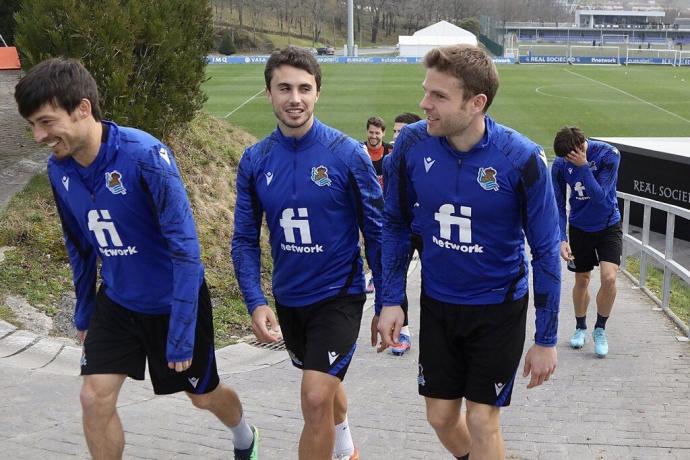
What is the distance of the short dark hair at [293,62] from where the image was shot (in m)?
4.12

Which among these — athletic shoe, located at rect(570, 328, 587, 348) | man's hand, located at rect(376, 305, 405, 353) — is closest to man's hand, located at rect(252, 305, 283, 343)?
man's hand, located at rect(376, 305, 405, 353)

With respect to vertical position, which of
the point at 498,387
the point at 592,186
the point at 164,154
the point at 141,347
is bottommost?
the point at 498,387

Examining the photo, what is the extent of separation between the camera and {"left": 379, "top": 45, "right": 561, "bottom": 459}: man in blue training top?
3.62 m

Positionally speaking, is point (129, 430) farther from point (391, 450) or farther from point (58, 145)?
point (58, 145)

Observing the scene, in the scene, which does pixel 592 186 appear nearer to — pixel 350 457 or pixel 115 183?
pixel 350 457

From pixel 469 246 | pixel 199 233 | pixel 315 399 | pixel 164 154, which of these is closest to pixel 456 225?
pixel 469 246

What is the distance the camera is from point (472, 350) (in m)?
3.87

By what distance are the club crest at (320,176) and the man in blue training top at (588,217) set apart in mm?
3300

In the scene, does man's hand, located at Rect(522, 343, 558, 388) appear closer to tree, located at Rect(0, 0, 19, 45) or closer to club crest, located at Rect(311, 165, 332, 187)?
club crest, located at Rect(311, 165, 332, 187)

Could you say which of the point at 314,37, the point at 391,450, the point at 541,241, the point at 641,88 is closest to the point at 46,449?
the point at 391,450

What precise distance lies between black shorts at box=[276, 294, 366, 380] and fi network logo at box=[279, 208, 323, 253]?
28cm

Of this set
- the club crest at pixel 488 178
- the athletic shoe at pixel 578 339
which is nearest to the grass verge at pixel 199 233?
the athletic shoe at pixel 578 339

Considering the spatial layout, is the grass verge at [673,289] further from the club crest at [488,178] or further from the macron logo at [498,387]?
the club crest at [488,178]

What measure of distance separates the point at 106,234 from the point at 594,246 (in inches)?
187
